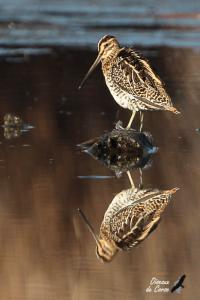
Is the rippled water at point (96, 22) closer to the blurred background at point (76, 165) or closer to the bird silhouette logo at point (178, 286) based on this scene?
the blurred background at point (76, 165)

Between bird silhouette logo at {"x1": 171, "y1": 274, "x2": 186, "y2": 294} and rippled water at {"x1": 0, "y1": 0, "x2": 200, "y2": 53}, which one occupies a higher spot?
bird silhouette logo at {"x1": 171, "y1": 274, "x2": 186, "y2": 294}

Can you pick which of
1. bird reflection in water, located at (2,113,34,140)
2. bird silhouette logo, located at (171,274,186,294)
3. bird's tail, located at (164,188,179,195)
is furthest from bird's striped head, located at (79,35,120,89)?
bird silhouette logo, located at (171,274,186,294)

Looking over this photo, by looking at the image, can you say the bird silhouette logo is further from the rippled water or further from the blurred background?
the rippled water

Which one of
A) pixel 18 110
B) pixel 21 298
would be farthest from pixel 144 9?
pixel 21 298

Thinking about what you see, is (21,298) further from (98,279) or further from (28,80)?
(28,80)

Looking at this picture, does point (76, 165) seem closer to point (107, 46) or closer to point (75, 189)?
point (75, 189)

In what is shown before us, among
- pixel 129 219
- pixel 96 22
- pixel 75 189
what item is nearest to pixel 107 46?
pixel 75 189

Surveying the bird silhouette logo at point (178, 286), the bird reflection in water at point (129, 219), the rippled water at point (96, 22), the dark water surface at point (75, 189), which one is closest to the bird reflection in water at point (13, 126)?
the dark water surface at point (75, 189)
